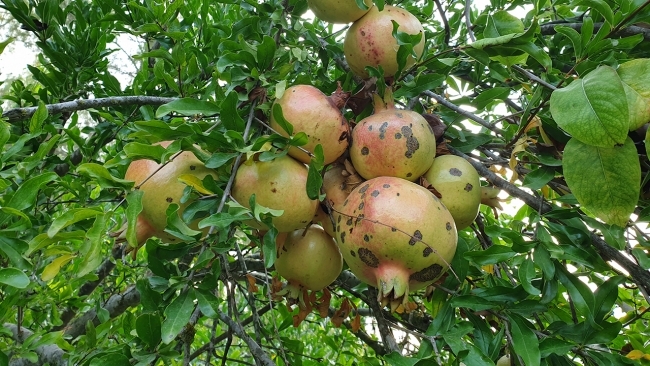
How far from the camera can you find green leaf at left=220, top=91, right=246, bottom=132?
121 centimetres

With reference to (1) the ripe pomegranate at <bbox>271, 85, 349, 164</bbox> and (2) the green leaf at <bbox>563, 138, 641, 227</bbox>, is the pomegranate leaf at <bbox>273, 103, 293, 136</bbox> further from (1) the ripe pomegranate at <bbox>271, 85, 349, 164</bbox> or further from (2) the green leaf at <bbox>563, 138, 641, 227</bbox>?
(2) the green leaf at <bbox>563, 138, 641, 227</bbox>

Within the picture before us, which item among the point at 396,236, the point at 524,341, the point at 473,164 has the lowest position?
the point at 524,341

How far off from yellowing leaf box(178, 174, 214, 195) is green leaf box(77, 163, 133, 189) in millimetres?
120

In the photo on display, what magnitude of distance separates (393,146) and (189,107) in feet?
1.92

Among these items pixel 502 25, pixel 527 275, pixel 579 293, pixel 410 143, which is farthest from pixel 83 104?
pixel 579 293

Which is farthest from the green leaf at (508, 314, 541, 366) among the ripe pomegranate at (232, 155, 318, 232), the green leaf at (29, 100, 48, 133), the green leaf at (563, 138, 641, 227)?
the green leaf at (29, 100, 48, 133)

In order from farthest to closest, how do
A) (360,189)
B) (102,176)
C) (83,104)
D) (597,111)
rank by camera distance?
(83,104) < (360,189) < (102,176) < (597,111)

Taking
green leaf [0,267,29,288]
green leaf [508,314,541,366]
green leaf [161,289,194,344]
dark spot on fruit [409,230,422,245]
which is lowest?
green leaf [508,314,541,366]

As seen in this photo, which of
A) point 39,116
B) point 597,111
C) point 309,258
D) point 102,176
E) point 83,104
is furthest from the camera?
point 83,104

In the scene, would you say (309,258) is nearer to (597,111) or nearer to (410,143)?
(410,143)

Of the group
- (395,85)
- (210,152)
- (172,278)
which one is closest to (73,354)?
(172,278)

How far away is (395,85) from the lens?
5.49ft

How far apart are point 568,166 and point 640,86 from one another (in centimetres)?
23

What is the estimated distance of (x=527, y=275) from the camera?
4.22 ft
